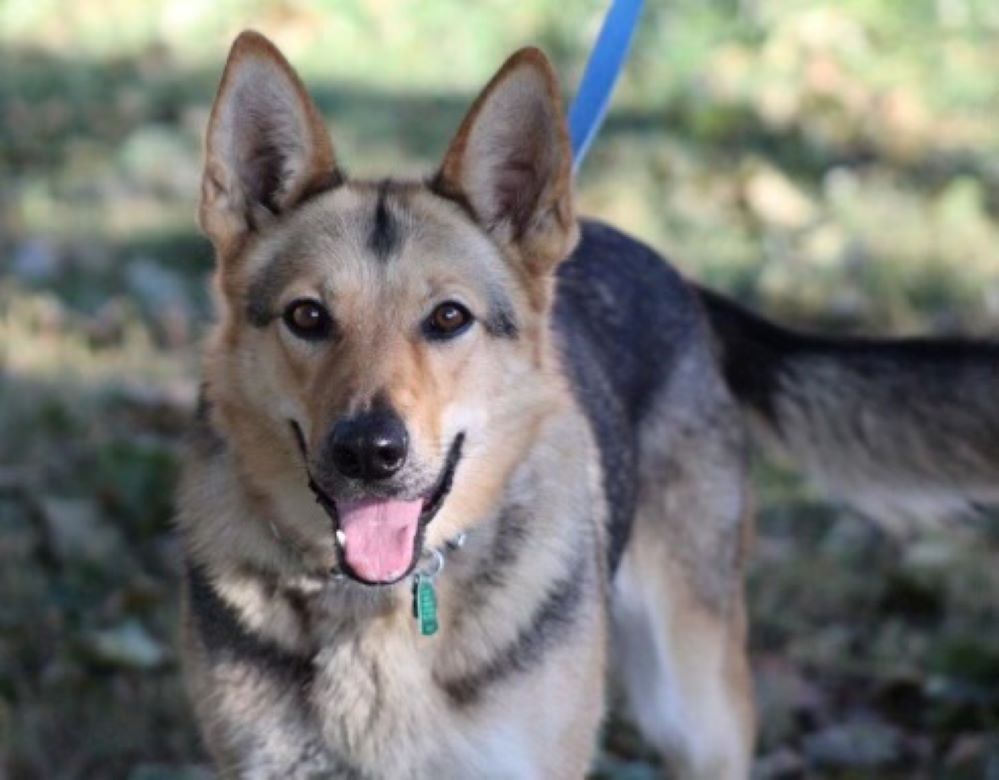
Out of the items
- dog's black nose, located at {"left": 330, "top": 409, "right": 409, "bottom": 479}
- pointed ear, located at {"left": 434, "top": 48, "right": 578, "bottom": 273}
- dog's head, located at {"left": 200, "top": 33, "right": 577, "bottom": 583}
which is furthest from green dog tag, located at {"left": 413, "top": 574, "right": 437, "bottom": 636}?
pointed ear, located at {"left": 434, "top": 48, "right": 578, "bottom": 273}

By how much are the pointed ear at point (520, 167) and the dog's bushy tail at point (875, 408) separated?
1286mm

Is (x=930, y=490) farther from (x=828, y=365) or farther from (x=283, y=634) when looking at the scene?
(x=283, y=634)

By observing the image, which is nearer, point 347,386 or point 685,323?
point 347,386

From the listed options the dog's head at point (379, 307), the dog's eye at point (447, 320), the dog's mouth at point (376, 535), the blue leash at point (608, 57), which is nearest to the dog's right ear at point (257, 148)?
the dog's head at point (379, 307)

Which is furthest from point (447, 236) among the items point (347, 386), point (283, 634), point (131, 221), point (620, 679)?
point (131, 221)

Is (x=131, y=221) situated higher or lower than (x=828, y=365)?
lower

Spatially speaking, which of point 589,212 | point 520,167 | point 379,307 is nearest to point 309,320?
point 379,307

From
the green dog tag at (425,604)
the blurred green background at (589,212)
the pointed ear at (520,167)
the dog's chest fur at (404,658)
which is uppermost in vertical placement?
the pointed ear at (520,167)

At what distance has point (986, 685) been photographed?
541 centimetres

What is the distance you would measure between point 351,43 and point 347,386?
7.47 metres

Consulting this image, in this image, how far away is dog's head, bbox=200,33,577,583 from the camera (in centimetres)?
366

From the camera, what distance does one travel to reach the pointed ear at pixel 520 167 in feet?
12.8

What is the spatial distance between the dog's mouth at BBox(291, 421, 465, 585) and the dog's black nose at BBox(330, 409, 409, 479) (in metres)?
0.10

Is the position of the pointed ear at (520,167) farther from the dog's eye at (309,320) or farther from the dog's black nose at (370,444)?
the dog's black nose at (370,444)
